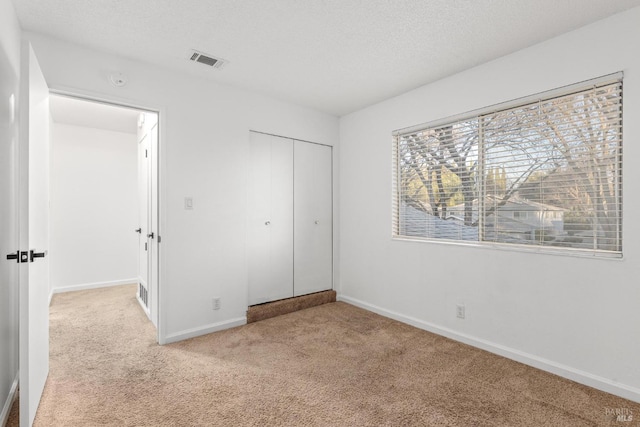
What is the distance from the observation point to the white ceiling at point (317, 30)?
1.99 meters

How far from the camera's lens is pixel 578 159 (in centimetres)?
226

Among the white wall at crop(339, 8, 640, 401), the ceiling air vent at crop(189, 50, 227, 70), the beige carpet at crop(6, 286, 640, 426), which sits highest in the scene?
the ceiling air vent at crop(189, 50, 227, 70)

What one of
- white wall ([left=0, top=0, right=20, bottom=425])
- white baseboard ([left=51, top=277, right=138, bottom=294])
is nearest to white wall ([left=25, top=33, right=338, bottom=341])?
white wall ([left=0, top=0, right=20, bottom=425])

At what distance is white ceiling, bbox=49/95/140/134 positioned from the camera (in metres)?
3.81

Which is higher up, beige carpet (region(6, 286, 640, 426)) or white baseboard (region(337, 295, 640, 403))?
white baseboard (region(337, 295, 640, 403))

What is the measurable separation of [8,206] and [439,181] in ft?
11.0

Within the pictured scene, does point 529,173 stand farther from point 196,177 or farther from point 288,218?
point 196,177

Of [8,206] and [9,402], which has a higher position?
[8,206]

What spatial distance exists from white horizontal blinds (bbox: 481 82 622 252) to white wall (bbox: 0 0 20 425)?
134 inches

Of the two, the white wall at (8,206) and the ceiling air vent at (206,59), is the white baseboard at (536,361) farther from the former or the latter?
the white wall at (8,206)

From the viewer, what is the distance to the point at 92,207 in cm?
492

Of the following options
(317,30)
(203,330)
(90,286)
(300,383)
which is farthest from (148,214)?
(317,30)

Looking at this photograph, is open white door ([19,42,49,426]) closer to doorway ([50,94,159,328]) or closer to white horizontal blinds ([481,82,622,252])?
doorway ([50,94,159,328])

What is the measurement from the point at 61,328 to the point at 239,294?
1.80 m
